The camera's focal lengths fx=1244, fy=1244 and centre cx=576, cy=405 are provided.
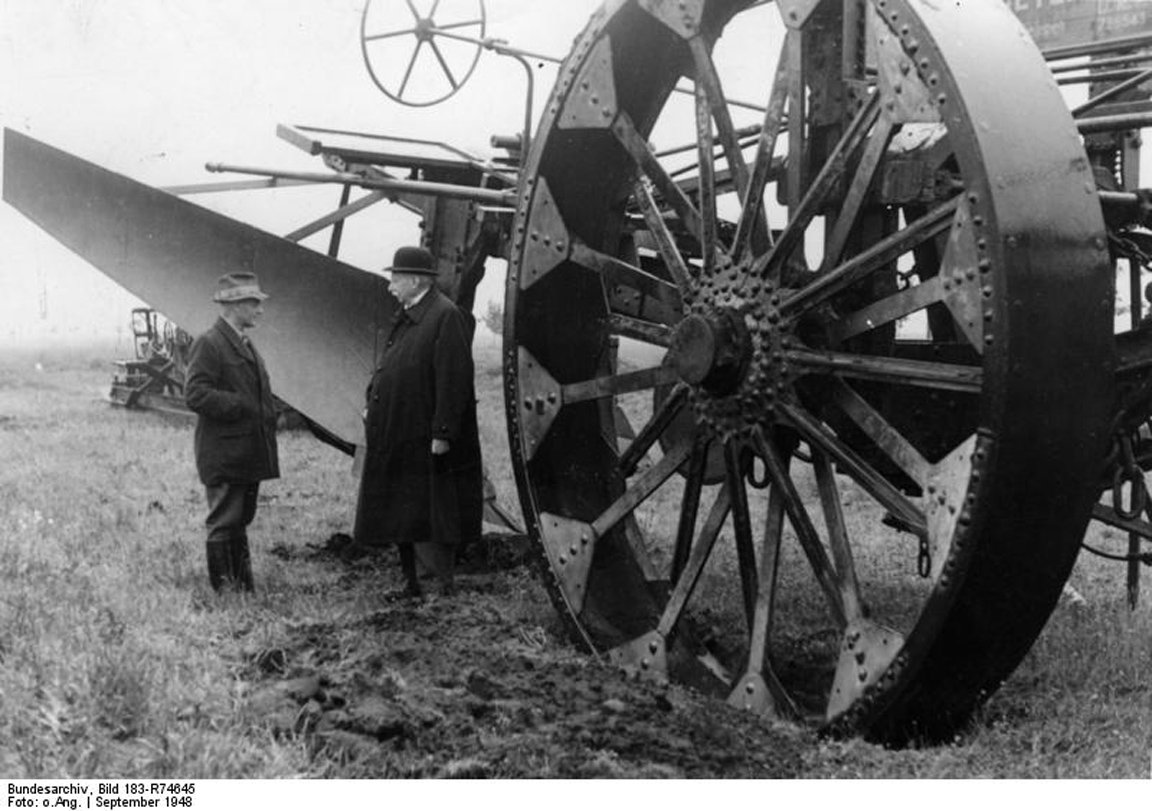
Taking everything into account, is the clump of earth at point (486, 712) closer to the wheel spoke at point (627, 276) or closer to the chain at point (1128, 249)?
the wheel spoke at point (627, 276)

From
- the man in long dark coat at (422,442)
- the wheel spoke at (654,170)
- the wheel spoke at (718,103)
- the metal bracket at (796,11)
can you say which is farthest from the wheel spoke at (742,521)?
the man in long dark coat at (422,442)

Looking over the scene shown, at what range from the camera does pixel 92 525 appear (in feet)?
26.2

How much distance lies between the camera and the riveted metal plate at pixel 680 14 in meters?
4.53

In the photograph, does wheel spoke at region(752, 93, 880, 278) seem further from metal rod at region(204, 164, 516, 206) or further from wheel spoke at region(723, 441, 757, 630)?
metal rod at region(204, 164, 516, 206)

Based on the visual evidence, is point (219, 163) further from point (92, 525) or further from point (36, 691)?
point (36, 691)

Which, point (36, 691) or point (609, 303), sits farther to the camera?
point (609, 303)

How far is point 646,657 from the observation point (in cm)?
477

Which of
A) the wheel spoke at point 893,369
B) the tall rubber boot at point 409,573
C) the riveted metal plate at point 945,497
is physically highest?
the wheel spoke at point 893,369

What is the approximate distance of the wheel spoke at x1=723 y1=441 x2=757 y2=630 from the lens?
4477 mm

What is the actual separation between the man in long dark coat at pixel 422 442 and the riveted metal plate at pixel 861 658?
9.19 ft

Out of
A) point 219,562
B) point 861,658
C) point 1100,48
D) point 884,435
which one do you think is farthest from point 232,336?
point 1100,48

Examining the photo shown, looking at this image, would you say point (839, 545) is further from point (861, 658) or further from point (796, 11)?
point (796, 11)

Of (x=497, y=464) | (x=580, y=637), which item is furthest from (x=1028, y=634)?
(x=497, y=464)
